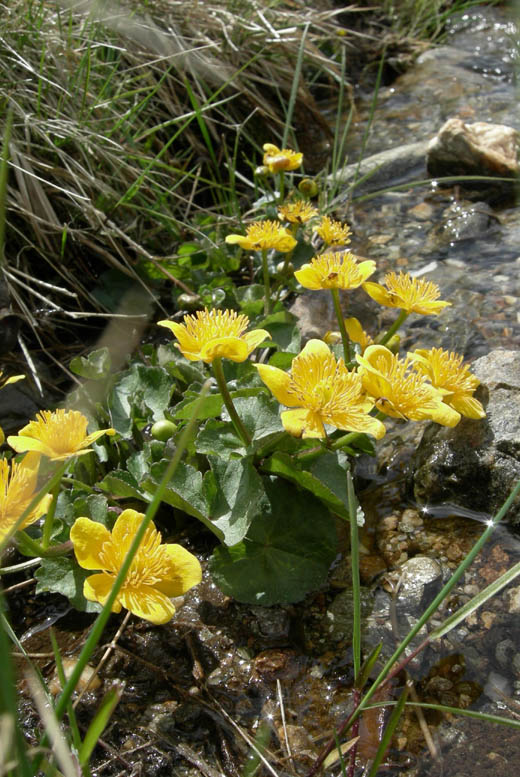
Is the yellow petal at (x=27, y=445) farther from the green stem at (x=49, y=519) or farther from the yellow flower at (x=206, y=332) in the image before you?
the yellow flower at (x=206, y=332)

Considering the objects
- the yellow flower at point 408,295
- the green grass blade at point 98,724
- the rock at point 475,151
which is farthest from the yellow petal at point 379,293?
the rock at point 475,151

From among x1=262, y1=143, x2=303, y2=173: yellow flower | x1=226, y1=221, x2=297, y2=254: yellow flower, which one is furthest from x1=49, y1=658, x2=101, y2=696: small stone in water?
x1=262, y1=143, x2=303, y2=173: yellow flower

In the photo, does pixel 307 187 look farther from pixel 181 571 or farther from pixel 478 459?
pixel 181 571

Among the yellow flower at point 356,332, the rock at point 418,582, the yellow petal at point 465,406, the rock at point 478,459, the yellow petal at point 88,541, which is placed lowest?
the rock at point 418,582

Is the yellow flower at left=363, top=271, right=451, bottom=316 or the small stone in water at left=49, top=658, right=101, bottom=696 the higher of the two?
the yellow flower at left=363, top=271, right=451, bottom=316

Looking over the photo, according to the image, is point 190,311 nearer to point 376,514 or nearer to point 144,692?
point 376,514

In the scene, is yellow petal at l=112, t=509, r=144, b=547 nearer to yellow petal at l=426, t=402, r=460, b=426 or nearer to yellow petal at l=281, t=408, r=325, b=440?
yellow petal at l=281, t=408, r=325, b=440

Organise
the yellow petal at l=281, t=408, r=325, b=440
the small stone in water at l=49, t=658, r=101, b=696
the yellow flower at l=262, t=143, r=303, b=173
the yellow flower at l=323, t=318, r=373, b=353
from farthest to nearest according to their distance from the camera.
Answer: the yellow flower at l=262, t=143, r=303, b=173 < the yellow flower at l=323, t=318, r=373, b=353 < the small stone in water at l=49, t=658, r=101, b=696 < the yellow petal at l=281, t=408, r=325, b=440
